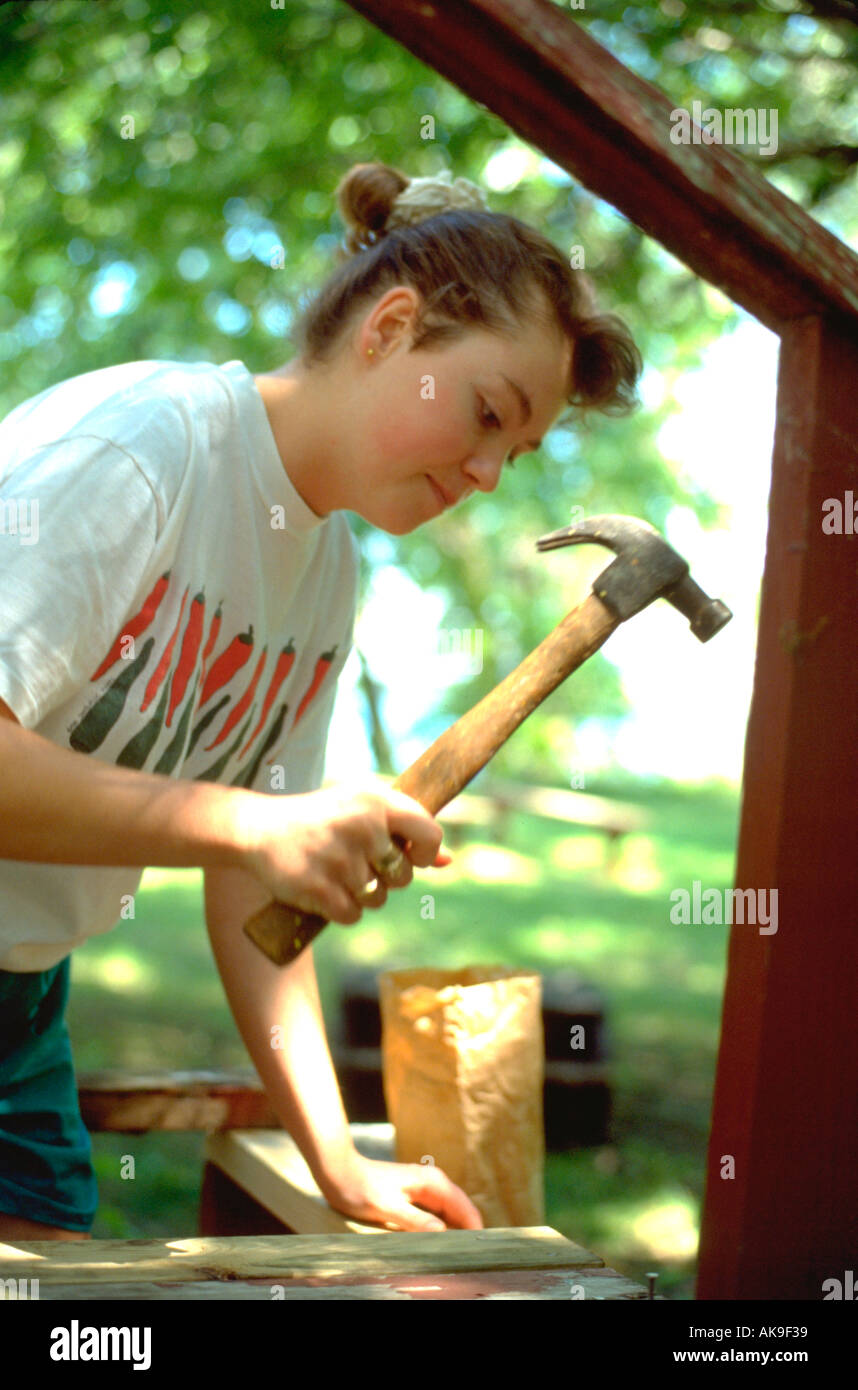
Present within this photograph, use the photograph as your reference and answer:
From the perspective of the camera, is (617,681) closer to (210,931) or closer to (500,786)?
(500,786)

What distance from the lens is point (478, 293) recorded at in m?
1.81

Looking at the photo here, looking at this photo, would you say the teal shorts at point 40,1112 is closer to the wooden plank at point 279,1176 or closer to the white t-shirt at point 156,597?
the white t-shirt at point 156,597

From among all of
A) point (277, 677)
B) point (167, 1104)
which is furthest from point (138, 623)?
point (167, 1104)

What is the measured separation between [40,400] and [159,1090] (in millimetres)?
1301

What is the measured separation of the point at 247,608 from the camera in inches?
75.1

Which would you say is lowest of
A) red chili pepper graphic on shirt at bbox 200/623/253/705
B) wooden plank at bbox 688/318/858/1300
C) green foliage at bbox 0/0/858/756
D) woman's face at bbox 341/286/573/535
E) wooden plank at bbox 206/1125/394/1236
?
wooden plank at bbox 206/1125/394/1236

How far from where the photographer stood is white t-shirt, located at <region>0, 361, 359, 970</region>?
142cm

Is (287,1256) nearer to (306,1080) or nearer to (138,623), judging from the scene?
(306,1080)

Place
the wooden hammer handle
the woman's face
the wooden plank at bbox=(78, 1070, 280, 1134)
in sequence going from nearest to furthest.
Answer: the wooden hammer handle < the woman's face < the wooden plank at bbox=(78, 1070, 280, 1134)

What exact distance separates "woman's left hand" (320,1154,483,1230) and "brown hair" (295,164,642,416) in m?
1.25

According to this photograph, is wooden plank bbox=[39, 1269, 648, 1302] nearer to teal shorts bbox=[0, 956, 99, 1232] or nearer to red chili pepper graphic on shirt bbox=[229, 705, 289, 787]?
teal shorts bbox=[0, 956, 99, 1232]

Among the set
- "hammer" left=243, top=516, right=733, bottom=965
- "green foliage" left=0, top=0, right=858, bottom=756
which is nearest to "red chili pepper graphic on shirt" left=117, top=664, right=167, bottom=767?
"hammer" left=243, top=516, right=733, bottom=965

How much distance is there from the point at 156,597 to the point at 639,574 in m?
0.66
